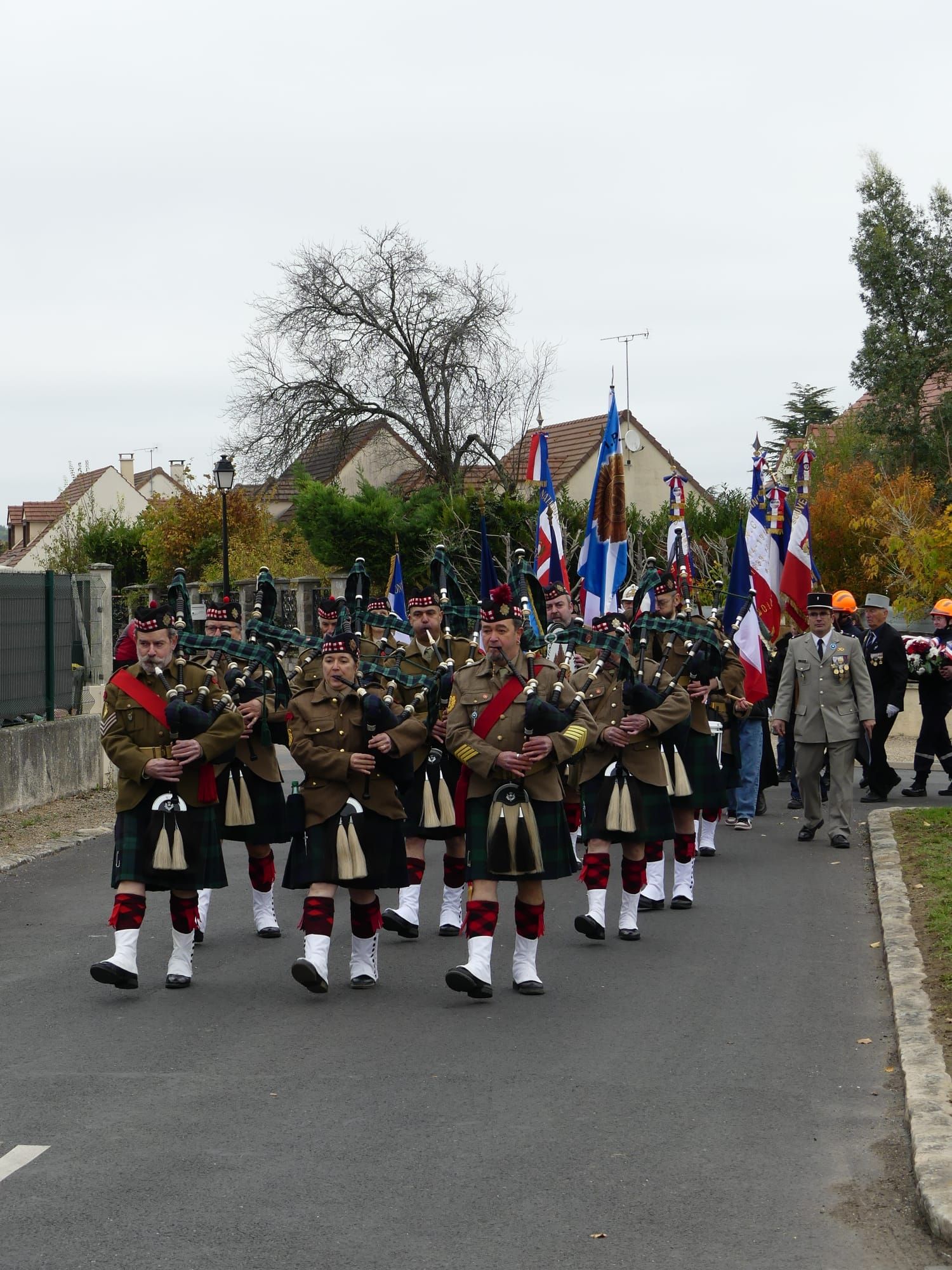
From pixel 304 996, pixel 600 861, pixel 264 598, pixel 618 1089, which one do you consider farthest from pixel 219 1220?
pixel 264 598

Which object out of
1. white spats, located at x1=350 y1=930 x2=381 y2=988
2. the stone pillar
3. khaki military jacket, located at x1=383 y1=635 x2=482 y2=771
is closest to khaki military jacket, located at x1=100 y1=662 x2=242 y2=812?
white spats, located at x1=350 y1=930 x2=381 y2=988

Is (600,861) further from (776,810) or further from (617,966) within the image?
(776,810)

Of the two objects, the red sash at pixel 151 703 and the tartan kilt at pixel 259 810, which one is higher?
the red sash at pixel 151 703

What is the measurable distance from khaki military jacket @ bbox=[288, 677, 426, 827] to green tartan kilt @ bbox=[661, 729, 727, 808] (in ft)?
9.80

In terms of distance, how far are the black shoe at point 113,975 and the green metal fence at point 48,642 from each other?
7552 mm

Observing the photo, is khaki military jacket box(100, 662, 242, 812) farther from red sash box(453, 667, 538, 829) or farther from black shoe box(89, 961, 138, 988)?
red sash box(453, 667, 538, 829)

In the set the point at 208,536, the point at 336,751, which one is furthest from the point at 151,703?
the point at 208,536

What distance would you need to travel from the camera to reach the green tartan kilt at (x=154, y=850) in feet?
24.2

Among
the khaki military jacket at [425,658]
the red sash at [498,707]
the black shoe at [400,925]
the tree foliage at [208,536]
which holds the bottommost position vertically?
the black shoe at [400,925]

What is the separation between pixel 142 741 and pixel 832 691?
6.53m

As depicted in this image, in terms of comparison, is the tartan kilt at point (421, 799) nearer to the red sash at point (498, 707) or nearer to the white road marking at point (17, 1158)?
the red sash at point (498, 707)

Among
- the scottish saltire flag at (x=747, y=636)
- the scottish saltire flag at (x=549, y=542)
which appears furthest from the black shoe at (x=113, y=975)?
the scottish saltire flag at (x=747, y=636)

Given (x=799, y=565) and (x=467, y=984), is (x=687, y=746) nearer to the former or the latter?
(x=467, y=984)

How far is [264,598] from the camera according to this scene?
Result: 912 cm
